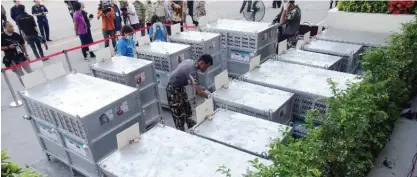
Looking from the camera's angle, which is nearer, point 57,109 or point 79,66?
point 57,109

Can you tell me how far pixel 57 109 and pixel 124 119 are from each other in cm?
89

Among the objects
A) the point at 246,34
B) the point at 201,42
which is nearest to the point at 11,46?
the point at 201,42

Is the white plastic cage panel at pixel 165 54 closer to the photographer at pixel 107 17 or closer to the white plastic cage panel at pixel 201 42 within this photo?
the white plastic cage panel at pixel 201 42

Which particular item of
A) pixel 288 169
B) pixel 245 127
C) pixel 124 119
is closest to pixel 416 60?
pixel 245 127

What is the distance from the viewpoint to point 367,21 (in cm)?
879

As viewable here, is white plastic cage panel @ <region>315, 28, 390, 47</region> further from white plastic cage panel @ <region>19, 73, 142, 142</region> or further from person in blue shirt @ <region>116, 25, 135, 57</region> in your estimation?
white plastic cage panel @ <region>19, 73, 142, 142</region>

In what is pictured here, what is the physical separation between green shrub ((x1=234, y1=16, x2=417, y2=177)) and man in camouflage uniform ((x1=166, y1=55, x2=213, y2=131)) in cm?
225

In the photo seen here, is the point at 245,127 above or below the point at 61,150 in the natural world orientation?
above

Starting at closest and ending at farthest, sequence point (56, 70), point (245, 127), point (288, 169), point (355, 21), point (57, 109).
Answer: point (288, 169), point (245, 127), point (57, 109), point (56, 70), point (355, 21)

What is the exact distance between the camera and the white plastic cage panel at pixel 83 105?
4.14 meters

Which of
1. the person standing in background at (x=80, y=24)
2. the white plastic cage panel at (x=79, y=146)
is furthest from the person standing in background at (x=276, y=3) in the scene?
the white plastic cage panel at (x=79, y=146)

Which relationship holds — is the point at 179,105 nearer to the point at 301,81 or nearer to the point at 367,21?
the point at 301,81

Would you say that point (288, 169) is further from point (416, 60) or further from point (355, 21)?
point (355, 21)

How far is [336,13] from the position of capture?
9.11 m
